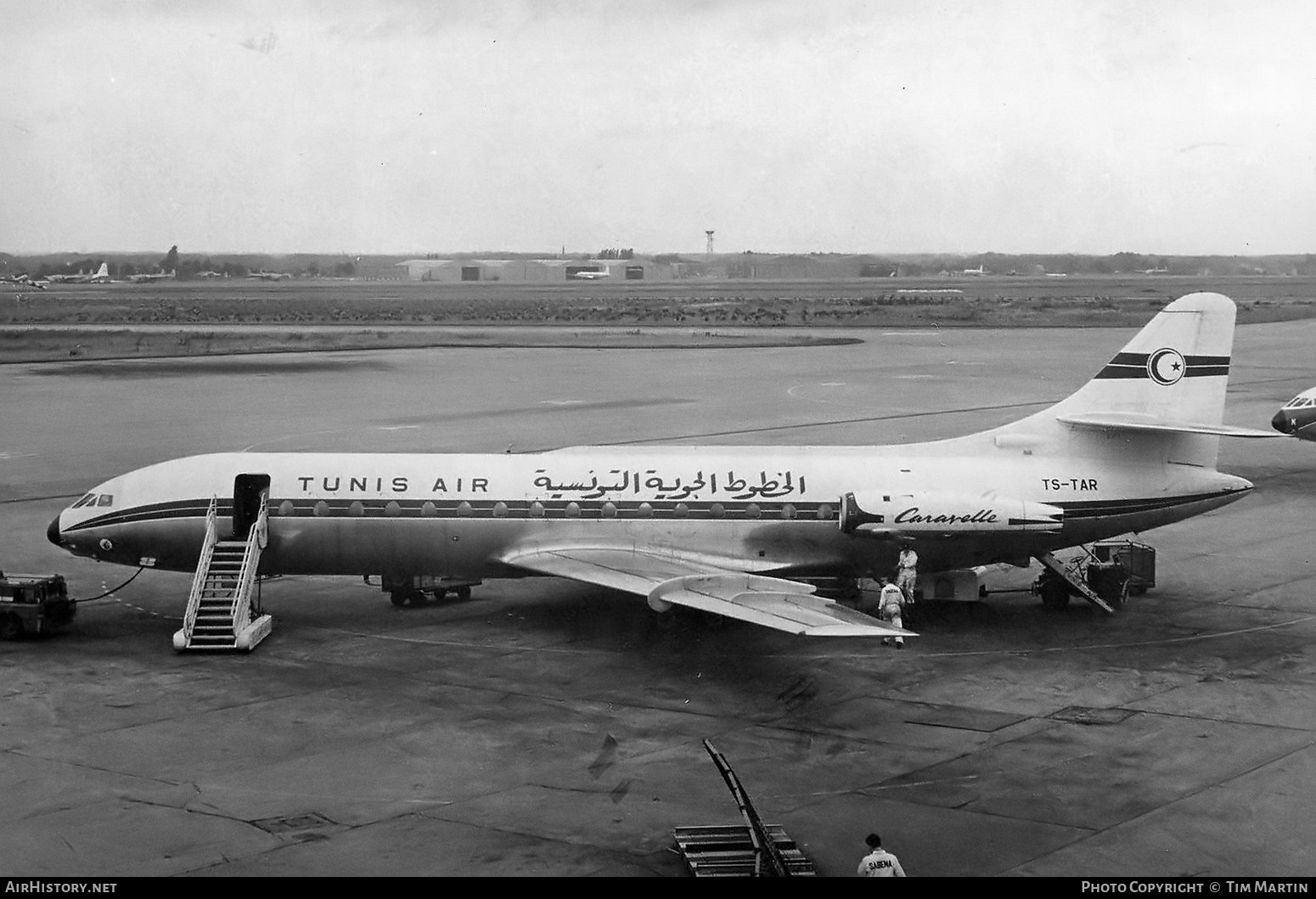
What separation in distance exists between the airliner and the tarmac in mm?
1668

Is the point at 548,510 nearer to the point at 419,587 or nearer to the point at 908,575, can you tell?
the point at 419,587

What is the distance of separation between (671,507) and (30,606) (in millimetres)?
14095

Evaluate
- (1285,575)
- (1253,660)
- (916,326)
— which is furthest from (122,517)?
(916,326)

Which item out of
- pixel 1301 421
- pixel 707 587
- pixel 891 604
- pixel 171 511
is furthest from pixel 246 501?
pixel 1301 421

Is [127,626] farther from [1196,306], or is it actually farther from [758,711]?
[1196,306]

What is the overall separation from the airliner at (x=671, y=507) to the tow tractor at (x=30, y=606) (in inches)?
72.6

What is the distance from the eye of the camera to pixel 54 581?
103 ft

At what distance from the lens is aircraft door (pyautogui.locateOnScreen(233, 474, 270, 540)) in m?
32.2

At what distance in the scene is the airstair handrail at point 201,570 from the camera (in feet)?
97.9

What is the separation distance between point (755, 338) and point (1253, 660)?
84.6 metres

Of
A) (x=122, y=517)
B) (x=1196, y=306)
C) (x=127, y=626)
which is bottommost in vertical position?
(x=127, y=626)

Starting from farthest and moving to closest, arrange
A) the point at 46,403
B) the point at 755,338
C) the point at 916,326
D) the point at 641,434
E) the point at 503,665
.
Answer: the point at 916,326 → the point at 755,338 → the point at 46,403 → the point at 641,434 → the point at 503,665

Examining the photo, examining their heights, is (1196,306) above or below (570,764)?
above

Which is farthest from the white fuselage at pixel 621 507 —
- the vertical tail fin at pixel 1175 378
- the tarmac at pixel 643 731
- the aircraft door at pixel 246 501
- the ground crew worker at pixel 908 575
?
the tarmac at pixel 643 731
